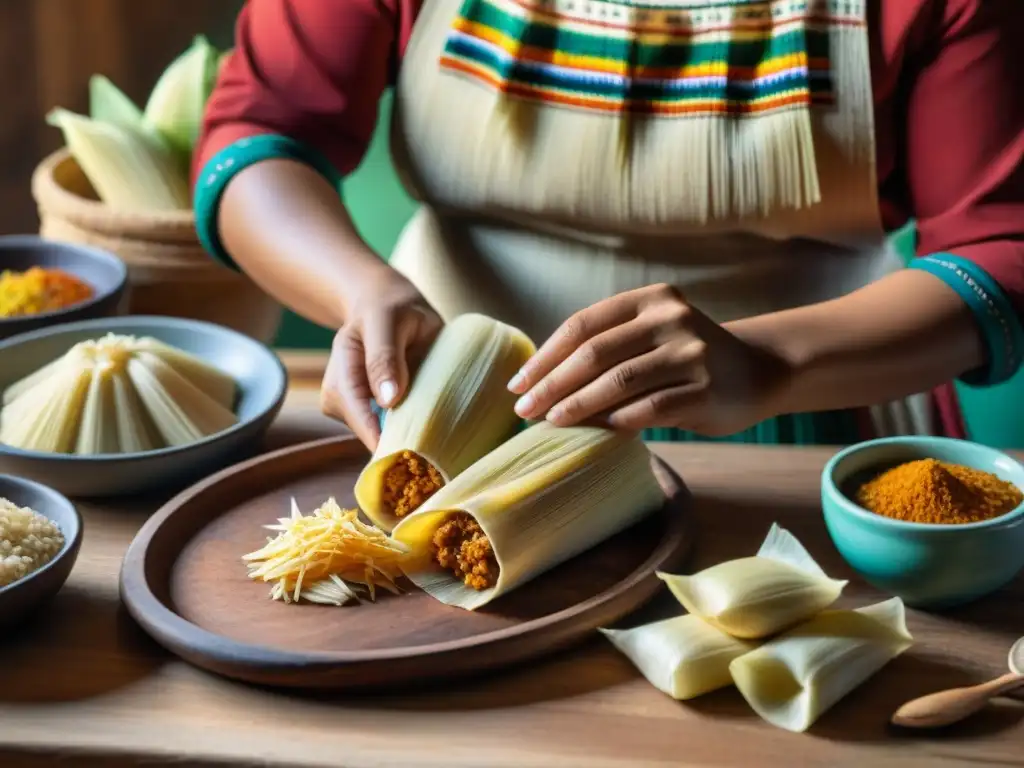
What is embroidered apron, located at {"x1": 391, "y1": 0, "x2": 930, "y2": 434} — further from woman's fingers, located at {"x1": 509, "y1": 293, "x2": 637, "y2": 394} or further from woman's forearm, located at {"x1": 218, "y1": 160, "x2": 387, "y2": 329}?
woman's fingers, located at {"x1": 509, "y1": 293, "x2": 637, "y2": 394}

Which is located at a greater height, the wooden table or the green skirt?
the wooden table

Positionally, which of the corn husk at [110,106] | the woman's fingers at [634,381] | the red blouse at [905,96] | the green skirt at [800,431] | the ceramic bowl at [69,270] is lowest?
the green skirt at [800,431]

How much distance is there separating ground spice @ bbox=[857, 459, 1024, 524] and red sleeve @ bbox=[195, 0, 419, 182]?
0.78 meters

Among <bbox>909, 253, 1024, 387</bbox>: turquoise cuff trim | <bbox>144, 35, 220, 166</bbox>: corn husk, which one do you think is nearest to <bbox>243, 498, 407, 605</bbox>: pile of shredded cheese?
<bbox>909, 253, 1024, 387</bbox>: turquoise cuff trim

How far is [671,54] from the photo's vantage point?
1.32 metres

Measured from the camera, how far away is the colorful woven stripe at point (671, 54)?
1.28 meters

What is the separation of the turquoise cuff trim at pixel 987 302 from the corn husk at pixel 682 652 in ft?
1.62

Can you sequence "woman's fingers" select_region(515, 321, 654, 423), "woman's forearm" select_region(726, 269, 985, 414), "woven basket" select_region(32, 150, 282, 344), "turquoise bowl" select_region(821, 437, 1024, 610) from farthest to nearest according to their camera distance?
"woven basket" select_region(32, 150, 282, 344) < "woman's forearm" select_region(726, 269, 985, 414) < "woman's fingers" select_region(515, 321, 654, 423) < "turquoise bowl" select_region(821, 437, 1024, 610)

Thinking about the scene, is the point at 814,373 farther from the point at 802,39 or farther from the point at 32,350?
the point at 32,350

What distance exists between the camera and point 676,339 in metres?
1.10

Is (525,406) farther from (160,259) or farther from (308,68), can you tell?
(160,259)

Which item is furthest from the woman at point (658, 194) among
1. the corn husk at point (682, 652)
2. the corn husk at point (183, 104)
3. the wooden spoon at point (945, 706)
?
the corn husk at point (183, 104)

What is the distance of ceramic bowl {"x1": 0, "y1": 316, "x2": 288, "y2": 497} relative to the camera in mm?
1139

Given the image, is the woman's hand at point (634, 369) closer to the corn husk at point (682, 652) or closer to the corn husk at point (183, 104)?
the corn husk at point (682, 652)
